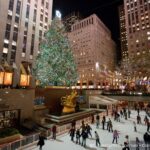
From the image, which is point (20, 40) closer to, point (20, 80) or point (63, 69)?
point (20, 80)

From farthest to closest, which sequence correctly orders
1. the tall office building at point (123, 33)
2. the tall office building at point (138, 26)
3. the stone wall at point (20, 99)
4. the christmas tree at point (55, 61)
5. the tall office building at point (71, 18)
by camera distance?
1. the tall office building at point (123, 33)
2. the tall office building at point (71, 18)
3. the tall office building at point (138, 26)
4. the christmas tree at point (55, 61)
5. the stone wall at point (20, 99)

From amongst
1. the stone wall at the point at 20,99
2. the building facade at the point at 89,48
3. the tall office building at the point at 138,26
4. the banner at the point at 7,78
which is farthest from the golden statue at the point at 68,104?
the tall office building at the point at 138,26

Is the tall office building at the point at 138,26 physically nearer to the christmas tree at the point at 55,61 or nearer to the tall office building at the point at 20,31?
the tall office building at the point at 20,31

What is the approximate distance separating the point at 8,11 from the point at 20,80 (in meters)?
16.7

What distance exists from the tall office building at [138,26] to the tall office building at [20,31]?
176ft

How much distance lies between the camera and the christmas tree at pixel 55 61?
2894cm

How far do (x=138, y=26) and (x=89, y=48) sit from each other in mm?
29488

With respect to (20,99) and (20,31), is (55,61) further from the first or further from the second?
(20,31)

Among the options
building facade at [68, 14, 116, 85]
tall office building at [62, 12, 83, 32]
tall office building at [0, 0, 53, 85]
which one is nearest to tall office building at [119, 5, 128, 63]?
building facade at [68, 14, 116, 85]

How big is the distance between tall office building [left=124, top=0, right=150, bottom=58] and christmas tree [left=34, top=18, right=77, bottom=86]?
189ft

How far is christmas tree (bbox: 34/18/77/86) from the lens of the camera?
28.9 meters

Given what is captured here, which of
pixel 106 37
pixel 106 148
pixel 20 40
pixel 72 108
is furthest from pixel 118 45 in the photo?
pixel 106 148

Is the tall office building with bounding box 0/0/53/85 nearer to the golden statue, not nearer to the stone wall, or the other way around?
the golden statue

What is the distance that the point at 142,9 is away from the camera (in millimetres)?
86562
